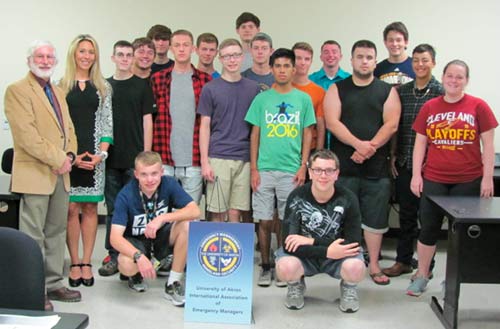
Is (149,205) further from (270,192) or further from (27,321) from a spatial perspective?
(27,321)

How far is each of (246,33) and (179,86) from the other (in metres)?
0.90

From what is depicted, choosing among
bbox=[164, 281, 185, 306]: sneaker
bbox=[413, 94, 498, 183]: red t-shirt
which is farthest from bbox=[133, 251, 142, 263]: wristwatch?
bbox=[413, 94, 498, 183]: red t-shirt

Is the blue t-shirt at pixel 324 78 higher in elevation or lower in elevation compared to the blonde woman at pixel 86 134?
higher

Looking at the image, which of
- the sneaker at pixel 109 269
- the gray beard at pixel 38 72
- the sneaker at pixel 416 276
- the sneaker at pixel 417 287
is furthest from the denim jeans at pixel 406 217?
the gray beard at pixel 38 72

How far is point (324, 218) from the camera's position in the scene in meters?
2.97

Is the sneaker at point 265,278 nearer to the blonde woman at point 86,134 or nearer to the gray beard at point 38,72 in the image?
the blonde woman at point 86,134

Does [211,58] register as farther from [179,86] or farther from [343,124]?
[343,124]

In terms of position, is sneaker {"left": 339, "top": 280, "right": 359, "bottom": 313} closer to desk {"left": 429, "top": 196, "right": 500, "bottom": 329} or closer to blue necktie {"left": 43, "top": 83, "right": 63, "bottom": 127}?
desk {"left": 429, "top": 196, "right": 500, "bottom": 329}

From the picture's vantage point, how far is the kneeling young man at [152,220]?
2998mm

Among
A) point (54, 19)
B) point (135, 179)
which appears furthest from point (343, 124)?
point (54, 19)

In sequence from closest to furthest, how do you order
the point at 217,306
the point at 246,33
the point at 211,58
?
the point at 217,306, the point at 211,58, the point at 246,33

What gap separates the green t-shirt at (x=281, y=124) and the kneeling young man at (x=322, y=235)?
40cm

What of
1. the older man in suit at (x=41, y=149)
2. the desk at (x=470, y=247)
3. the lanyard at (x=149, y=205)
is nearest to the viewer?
the desk at (x=470, y=247)

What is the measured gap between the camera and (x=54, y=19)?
4.80 metres
